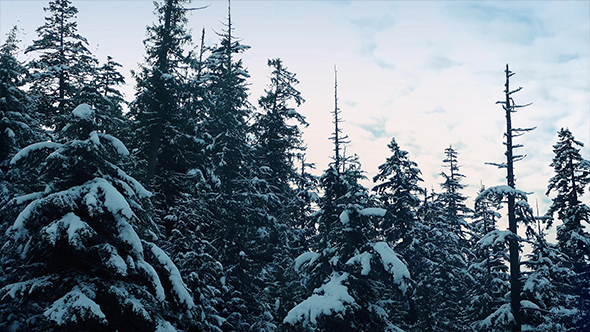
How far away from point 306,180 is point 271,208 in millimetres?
6610

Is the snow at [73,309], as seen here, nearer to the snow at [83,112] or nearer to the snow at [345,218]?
the snow at [83,112]

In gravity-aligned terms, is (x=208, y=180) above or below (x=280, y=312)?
above

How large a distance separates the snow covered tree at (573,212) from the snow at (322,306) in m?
19.9

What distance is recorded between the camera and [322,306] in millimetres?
13375

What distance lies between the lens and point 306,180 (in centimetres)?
3053

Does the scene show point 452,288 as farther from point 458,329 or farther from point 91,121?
point 91,121

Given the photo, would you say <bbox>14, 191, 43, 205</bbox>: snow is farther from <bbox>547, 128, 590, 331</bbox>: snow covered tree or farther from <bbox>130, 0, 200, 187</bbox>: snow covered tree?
<bbox>547, 128, 590, 331</bbox>: snow covered tree

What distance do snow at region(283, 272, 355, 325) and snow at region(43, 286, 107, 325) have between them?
7.82 meters

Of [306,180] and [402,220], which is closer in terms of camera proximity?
[402,220]

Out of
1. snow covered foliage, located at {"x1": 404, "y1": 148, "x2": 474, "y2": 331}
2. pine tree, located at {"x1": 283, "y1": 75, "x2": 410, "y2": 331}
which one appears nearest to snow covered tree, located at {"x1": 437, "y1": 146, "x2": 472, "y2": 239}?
snow covered foliage, located at {"x1": 404, "y1": 148, "x2": 474, "y2": 331}

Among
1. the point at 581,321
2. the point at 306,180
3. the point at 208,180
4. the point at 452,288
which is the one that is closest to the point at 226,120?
the point at 208,180

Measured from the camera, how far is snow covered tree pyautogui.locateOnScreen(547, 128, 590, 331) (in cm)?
2436

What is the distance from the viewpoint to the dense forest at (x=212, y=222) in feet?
26.7

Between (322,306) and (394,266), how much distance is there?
323 centimetres
